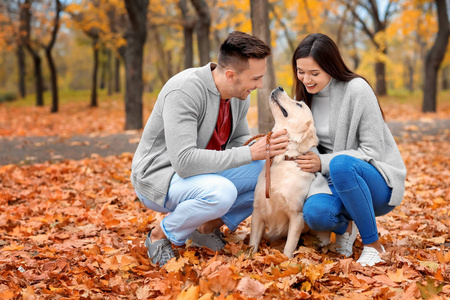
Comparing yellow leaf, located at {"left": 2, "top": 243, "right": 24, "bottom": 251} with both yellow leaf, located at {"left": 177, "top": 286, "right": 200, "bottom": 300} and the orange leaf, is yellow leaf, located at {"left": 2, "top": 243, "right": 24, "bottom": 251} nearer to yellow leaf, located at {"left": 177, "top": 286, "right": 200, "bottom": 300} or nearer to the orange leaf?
yellow leaf, located at {"left": 177, "top": 286, "right": 200, "bottom": 300}

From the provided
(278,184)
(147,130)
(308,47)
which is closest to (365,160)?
(278,184)

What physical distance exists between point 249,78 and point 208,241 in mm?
1320

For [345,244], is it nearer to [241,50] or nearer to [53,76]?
[241,50]

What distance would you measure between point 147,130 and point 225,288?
1.32 m

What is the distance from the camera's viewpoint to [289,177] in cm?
305

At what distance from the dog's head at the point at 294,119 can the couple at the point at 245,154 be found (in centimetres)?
11

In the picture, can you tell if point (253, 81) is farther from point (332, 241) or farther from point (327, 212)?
point (332, 241)

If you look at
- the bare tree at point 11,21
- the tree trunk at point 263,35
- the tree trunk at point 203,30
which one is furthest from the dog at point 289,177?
the bare tree at point 11,21

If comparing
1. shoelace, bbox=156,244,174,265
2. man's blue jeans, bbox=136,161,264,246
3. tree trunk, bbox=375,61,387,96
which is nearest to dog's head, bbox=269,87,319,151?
man's blue jeans, bbox=136,161,264,246

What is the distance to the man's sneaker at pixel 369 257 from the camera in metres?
2.93

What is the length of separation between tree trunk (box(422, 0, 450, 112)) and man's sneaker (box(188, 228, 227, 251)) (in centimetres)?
1385

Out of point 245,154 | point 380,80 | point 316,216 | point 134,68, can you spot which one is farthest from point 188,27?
point 380,80

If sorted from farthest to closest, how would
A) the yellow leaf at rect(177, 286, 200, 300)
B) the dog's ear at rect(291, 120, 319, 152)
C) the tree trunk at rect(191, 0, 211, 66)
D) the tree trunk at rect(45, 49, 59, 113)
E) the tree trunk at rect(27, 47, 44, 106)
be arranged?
the tree trunk at rect(27, 47, 44, 106), the tree trunk at rect(45, 49, 59, 113), the tree trunk at rect(191, 0, 211, 66), the dog's ear at rect(291, 120, 319, 152), the yellow leaf at rect(177, 286, 200, 300)

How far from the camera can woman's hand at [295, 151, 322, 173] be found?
306 cm
